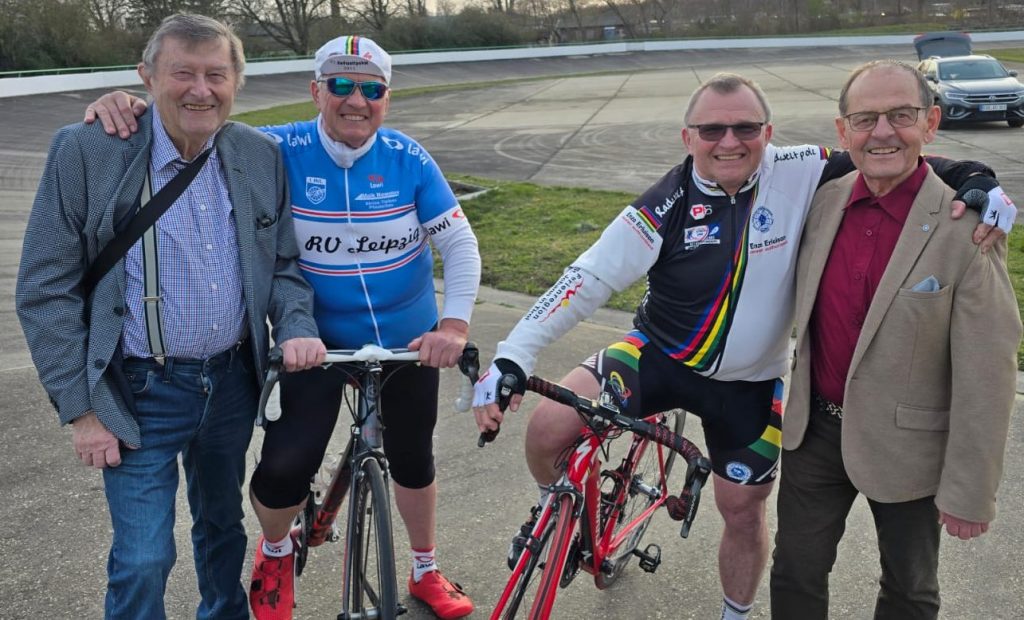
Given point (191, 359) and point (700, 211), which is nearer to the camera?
point (191, 359)

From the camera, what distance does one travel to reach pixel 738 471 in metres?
3.19

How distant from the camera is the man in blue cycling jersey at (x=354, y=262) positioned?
3.13m

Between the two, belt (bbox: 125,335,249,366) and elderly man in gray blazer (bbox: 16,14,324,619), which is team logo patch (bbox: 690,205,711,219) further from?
belt (bbox: 125,335,249,366)

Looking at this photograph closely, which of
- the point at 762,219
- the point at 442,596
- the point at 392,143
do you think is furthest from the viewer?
the point at 442,596

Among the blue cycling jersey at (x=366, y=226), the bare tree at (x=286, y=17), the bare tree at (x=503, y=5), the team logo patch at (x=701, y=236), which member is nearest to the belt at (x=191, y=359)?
the blue cycling jersey at (x=366, y=226)

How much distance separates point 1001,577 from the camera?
3664mm

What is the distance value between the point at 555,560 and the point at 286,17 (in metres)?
63.1

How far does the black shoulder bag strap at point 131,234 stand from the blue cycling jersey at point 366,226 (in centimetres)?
52

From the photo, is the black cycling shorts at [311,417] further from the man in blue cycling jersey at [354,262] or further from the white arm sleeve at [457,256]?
the white arm sleeve at [457,256]

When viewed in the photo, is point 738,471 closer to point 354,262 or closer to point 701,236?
Result: point 701,236

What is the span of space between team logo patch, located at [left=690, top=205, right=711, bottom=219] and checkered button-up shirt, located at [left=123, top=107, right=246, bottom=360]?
1526 mm

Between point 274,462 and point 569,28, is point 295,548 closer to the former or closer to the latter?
point 274,462

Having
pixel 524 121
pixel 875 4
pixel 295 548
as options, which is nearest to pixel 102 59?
pixel 524 121

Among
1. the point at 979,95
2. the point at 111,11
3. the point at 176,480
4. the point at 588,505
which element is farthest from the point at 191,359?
the point at 111,11
